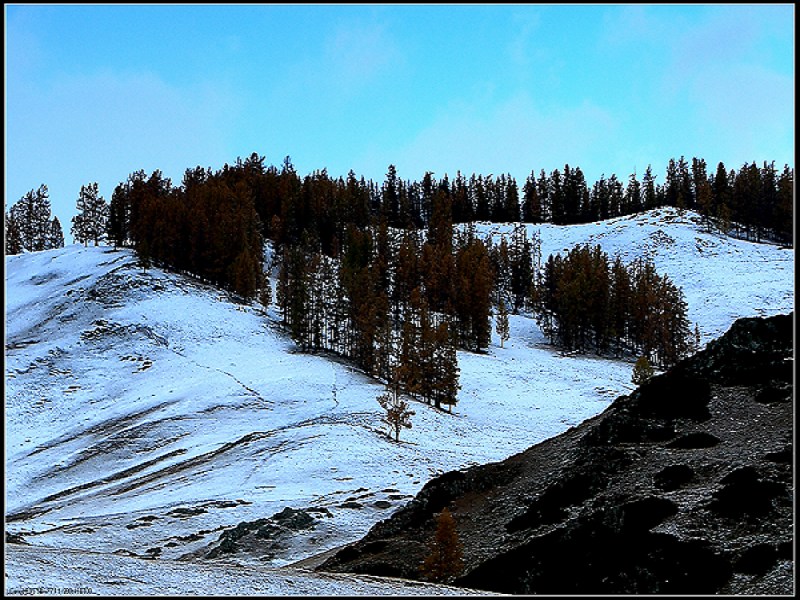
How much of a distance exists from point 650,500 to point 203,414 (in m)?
46.6

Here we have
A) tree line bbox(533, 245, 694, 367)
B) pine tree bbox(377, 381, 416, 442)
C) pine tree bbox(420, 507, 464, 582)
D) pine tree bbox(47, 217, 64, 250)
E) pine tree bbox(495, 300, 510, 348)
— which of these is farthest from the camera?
pine tree bbox(47, 217, 64, 250)

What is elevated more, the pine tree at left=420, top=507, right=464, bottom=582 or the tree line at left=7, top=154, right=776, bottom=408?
the tree line at left=7, top=154, right=776, bottom=408

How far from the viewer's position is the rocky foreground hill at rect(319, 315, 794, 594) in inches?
819

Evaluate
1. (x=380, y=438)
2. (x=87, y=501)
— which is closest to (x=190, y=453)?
(x=87, y=501)

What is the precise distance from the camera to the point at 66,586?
13.7 m

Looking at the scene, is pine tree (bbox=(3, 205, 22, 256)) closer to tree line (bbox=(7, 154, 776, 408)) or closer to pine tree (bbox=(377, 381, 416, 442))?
tree line (bbox=(7, 154, 776, 408))

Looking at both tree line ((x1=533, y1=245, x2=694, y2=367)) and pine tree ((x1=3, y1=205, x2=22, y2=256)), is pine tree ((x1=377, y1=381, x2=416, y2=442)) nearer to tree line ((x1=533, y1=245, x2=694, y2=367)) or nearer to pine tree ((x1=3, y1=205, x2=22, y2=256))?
tree line ((x1=533, y1=245, x2=694, y2=367))

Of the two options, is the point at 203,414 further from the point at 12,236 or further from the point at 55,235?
the point at 55,235

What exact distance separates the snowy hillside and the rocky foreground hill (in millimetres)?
7772

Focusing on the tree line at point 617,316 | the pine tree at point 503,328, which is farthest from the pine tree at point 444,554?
the tree line at point 617,316

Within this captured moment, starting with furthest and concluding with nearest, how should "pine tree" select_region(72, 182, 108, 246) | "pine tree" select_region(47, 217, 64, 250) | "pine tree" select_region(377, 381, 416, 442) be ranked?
1. "pine tree" select_region(47, 217, 64, 250)
2. "pine tree" select_region(72, 182, 108, 246)
3. "pine tree" select_region(377, 381, 416, 442)

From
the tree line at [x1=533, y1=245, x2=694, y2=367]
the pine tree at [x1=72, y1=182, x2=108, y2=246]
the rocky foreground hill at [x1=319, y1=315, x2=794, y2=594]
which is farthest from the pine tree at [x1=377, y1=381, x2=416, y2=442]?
the pine tree at [x1=72, y1=182, x2=108, y2=246]

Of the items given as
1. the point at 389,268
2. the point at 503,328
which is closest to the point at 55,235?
the point at 389,268

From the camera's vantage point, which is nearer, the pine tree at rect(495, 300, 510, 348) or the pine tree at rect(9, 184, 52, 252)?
the pine tree at rect(495, 300, 510, 348)
